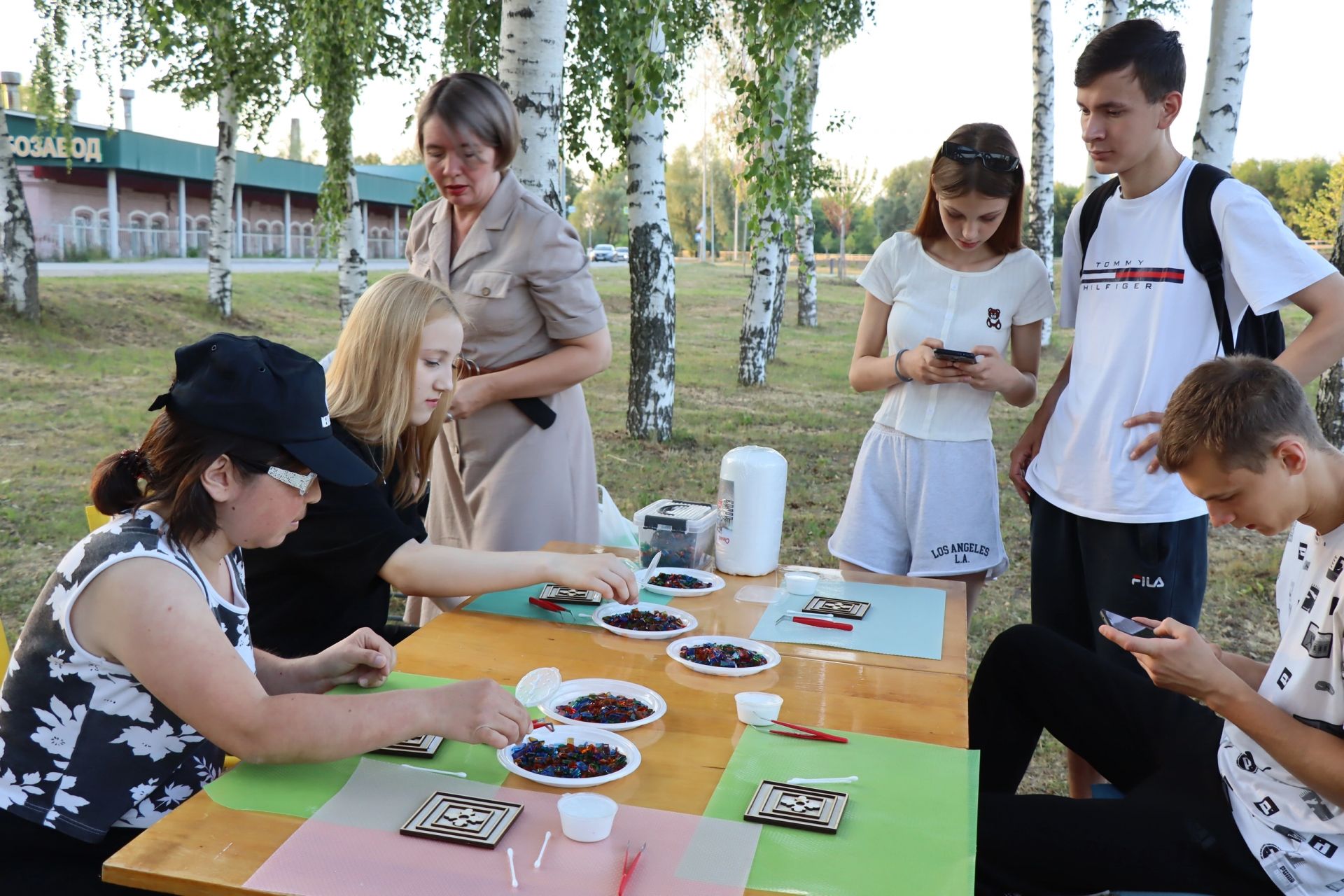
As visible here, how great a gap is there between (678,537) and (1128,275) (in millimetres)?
1174

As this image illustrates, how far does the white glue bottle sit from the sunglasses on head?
0.81 meters

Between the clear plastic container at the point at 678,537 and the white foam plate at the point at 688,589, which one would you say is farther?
the clear plastic container at the point at 678,537

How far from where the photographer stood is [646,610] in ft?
7.23

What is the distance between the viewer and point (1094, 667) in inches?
84.4

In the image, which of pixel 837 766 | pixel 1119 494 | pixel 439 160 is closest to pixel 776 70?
pixel 439 160

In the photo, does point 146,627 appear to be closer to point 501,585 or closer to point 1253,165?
point 501,585

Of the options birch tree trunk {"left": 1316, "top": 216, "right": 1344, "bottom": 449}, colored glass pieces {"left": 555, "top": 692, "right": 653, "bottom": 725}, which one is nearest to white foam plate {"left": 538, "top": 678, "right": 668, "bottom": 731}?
colored glass pieces {"left": 555, "top": 692, "right": 653, "bottom": 725}

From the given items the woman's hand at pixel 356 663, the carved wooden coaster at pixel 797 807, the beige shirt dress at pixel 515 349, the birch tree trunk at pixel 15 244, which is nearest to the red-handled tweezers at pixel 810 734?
the carved wooden coaster at pixel 797 807

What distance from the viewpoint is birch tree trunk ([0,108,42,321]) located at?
9422 mm

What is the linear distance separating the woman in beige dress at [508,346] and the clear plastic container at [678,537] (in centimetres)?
39

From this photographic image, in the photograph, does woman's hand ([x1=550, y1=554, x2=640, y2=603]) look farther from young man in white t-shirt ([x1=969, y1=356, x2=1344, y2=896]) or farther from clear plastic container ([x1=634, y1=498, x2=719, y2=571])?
young man in white t-shirt ([x1=969, y1=356, x2=1344, y2=896])

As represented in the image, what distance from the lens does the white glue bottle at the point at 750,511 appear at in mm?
2428

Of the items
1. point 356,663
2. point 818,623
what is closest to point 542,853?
point 356,663

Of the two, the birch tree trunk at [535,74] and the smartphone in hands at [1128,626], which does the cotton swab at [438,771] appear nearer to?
the smartphone in hands at [1128,626]
